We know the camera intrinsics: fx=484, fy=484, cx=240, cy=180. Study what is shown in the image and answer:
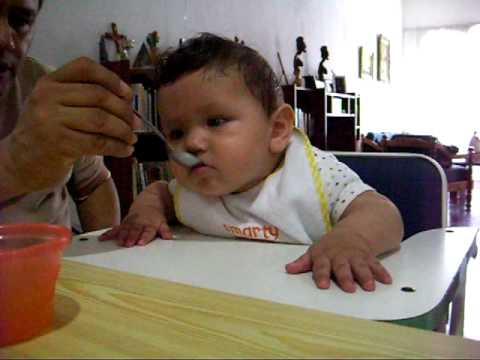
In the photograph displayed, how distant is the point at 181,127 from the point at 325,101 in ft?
12.7

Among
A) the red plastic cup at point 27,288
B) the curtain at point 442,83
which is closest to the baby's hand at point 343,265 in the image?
the red plastic cup at point 27,288

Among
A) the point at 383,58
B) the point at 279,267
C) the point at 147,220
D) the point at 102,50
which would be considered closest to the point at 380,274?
the point at 279,267

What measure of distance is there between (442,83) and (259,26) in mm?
5152

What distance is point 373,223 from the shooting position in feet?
2.45

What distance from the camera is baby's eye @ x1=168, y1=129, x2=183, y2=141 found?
93 centimetres

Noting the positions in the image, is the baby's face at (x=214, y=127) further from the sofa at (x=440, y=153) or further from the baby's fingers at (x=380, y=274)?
the sofa at (x=440, y=153)

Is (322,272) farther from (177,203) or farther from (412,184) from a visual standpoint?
(412,184)


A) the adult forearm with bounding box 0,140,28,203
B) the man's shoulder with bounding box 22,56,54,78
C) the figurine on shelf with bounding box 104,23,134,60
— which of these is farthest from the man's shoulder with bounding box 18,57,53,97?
the figurine on shelf with bounding box 104,23,134,60

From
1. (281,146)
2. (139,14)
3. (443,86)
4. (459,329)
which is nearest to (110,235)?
(281,146)

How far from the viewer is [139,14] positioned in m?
2.86

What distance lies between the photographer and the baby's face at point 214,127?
0.90 metres

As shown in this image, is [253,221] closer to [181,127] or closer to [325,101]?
[181,127]

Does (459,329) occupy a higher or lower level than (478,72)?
lower

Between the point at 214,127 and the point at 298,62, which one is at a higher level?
the point at 298,62
